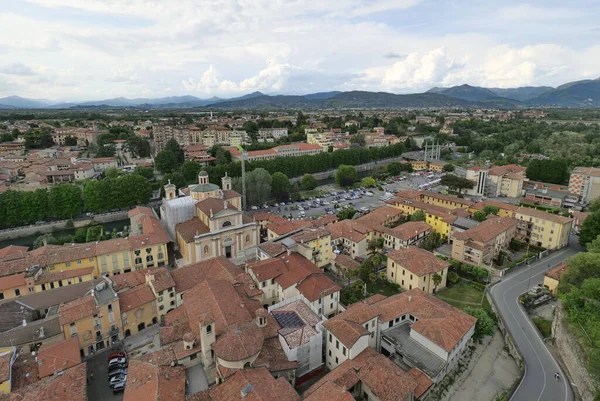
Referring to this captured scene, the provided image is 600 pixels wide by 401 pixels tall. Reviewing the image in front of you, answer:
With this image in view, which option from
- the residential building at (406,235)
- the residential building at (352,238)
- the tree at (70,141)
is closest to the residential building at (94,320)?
the residential building at (352,238)

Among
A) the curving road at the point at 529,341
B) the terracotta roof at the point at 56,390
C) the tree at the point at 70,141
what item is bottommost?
the curving road at the point at 529,341

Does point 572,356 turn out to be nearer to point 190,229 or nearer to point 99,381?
point 99,381

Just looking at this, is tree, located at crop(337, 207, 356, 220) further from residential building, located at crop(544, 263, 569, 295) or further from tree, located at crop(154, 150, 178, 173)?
tree, located at crop(154, 150, 178, 173)

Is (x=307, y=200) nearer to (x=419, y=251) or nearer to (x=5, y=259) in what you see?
(x=419, y=251)

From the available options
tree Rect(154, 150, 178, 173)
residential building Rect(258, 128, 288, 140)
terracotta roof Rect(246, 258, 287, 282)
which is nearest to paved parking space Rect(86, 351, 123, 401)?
terracotta roof Rect(246, 258, 287, 282)

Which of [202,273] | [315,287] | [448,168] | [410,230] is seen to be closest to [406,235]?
[410,230]

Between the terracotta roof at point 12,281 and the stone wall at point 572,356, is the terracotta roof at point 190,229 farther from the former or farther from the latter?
the stone wall at point 572,356
